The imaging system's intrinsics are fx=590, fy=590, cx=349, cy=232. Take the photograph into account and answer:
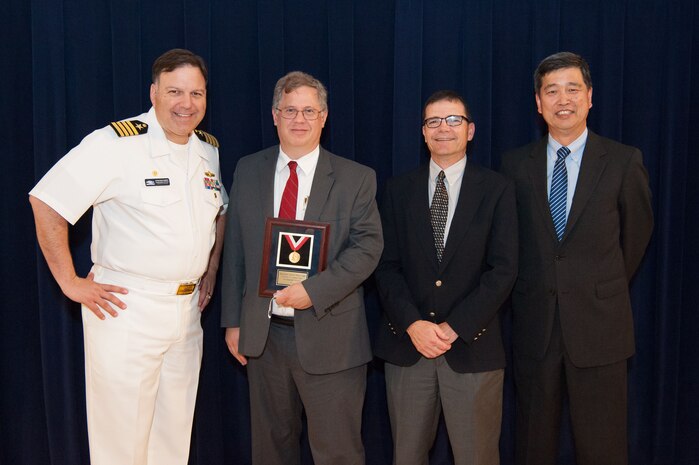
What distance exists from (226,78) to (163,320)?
1.40m

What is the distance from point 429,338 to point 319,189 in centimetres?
75

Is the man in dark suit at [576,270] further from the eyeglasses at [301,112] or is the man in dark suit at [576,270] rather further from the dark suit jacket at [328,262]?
the eyeglasses at [301,112]

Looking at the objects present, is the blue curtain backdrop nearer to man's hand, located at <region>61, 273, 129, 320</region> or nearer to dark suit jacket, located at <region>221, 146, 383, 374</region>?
dark suit jacket, located at <region>221, 146, 383, 374</region>

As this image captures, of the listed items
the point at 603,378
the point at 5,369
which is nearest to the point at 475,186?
the point at 603,378

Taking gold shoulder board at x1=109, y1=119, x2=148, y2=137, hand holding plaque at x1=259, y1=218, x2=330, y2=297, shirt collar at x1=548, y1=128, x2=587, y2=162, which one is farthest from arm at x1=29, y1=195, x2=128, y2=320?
shirt collar at x1=548, y1=128, x2=587, y2=162

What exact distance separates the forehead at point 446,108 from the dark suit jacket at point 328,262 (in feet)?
1.21

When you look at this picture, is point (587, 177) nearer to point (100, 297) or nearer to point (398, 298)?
point (398, 298)

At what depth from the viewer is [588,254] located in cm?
243

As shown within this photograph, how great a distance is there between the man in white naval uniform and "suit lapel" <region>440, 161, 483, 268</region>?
3.30 ft

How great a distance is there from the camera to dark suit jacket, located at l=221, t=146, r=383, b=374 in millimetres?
2375

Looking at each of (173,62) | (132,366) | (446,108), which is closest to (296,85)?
(173,62)

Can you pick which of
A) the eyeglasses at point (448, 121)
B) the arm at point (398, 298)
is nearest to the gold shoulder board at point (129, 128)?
the arm at point (398, 298)

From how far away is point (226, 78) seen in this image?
314 cm

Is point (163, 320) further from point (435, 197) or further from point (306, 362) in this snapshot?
point (435, 197)
